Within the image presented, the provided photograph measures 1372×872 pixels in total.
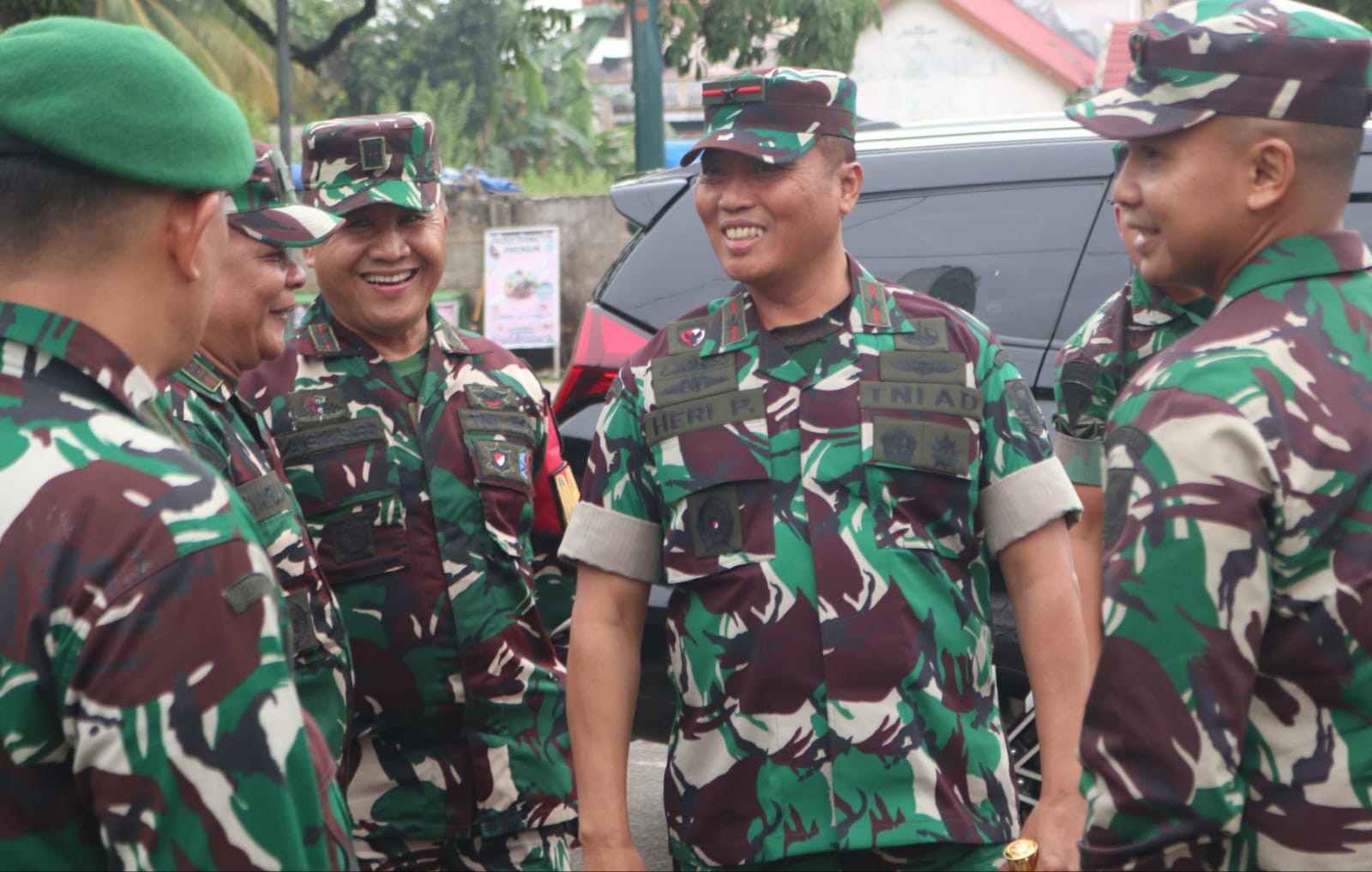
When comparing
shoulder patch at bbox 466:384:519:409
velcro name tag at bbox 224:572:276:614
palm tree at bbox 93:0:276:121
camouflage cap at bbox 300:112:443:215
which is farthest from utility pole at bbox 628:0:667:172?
palm tree at bbox 93:0:276:121

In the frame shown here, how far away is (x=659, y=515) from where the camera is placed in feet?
9.21

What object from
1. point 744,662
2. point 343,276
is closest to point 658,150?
point 343,276

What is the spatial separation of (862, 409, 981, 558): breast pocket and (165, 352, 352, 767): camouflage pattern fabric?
107 centimetres

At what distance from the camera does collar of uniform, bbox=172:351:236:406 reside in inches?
108

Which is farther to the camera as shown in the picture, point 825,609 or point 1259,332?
point 825,609

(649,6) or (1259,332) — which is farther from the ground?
(1259,332)

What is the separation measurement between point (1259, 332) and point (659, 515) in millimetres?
1257

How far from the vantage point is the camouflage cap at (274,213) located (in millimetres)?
2854

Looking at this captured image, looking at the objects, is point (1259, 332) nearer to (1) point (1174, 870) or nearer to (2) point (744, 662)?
(1) point (1174, 870)

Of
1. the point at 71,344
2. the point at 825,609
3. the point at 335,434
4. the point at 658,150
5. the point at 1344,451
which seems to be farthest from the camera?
the point at 658,150

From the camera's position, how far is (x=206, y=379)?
9.19ft

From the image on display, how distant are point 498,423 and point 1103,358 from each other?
138 centimetres

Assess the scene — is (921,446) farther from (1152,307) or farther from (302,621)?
(302,621)

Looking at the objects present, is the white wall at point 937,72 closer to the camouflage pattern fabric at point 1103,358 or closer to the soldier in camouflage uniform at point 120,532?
the camouflage pattern fabric at point 1103,358
